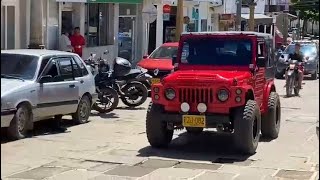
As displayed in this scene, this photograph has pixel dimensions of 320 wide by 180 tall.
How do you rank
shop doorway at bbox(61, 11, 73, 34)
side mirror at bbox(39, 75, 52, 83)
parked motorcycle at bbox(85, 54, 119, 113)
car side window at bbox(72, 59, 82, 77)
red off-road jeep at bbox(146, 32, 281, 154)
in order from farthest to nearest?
1. shop doorway at bbox(61, 11, 73, 34)
2. parked motorcycle at bbox(85, 54, 119, 113)
3. car side window at bbox(72, 59, 82, 77)
4. side mirror at bbox(39, 75, 52, 83)
5. red off-road jeep at bbox(146, 32, 281, 154)

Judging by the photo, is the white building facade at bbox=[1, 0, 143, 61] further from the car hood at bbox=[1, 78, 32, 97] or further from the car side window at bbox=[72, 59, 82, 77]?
the car hood at bbox=[1, 78, 32, 97]

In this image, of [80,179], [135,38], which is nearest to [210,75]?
[80,179]

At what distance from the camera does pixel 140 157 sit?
33.6 ft

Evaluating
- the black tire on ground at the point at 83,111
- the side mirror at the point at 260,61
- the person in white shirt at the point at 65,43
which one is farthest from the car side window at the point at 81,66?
the person in white shirt at the point at 65,43

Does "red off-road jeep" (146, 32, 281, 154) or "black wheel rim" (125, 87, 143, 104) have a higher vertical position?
"red off-road jeep" (146, 32, 281, 154)

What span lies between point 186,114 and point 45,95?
2769 mm

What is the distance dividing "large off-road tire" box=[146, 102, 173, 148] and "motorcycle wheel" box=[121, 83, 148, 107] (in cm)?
570

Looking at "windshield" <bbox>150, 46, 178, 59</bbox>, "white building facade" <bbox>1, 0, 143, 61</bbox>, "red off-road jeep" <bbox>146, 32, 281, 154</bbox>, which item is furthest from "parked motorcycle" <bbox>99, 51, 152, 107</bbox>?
"red off-road jeep" <bbox>146, 32, 281, 154</bbox>

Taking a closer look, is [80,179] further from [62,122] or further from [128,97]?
[128,97]

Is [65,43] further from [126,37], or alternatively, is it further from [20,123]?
[20,123]

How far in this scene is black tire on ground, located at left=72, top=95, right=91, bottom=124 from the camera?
13.3 meters

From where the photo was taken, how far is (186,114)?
34.3 ft

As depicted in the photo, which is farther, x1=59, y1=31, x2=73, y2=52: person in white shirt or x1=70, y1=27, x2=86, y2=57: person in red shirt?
x1=70, y1=27, x2=86, y2=57: person in red shirt

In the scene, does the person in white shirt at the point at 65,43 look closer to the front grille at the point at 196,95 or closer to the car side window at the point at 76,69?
the car side window at the point at 76,69
